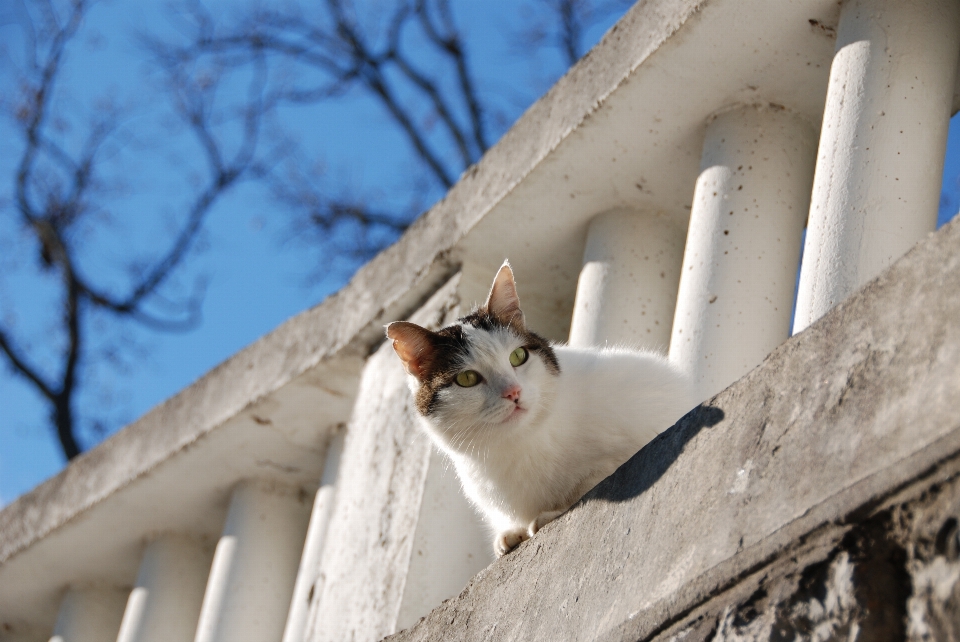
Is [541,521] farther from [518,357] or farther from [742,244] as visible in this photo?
[742,244]

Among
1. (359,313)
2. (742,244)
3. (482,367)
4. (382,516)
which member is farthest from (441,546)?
(742,244)

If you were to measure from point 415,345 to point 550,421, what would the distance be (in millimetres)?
466

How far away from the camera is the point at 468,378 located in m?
2.69

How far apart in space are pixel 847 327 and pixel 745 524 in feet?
1.12

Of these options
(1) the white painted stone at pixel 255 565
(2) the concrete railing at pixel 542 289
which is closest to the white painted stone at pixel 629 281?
(2) the concrete railing at pixel 542 289

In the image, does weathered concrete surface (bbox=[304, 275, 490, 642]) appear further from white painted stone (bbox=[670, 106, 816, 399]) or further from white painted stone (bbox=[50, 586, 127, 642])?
white painted stone (bbox=[50, 586, 127, 642])

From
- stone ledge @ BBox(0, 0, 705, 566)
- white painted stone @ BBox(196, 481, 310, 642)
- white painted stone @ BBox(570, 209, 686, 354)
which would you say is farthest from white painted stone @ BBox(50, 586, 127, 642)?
white painted stone @ BBox(570, 209, 686, 354)

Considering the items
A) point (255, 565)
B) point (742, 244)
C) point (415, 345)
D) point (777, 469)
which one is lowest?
point (777, 469)

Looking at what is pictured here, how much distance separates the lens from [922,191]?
2.41 metres

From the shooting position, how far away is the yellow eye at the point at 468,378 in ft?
8.81

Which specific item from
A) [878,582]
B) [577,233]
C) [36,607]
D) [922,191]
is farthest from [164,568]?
[878,582]

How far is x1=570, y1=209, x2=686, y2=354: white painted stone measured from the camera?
3420 millimetres

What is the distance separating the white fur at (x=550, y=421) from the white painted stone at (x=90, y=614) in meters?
3.39

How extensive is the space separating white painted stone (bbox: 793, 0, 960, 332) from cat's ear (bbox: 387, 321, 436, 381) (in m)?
0.93
